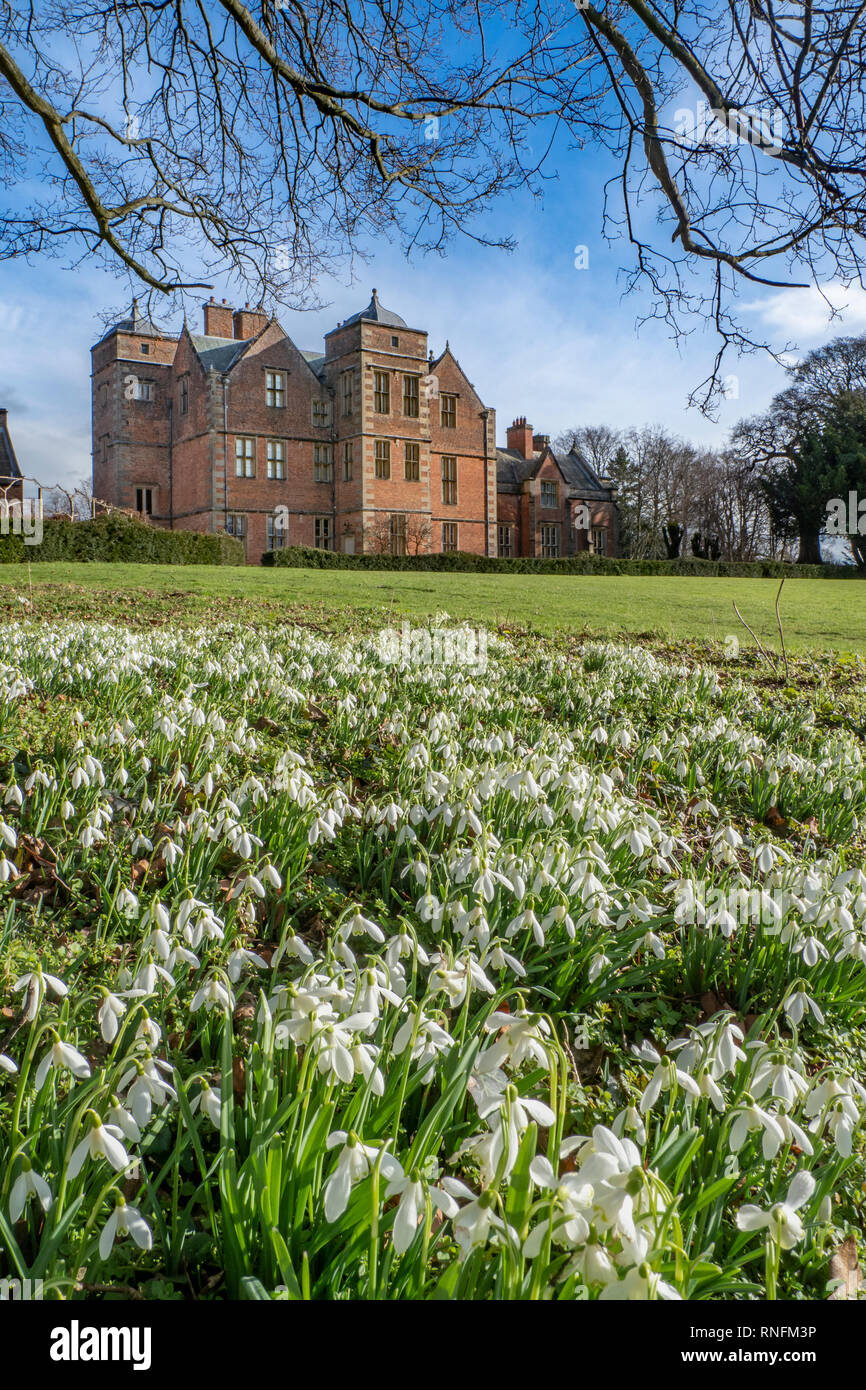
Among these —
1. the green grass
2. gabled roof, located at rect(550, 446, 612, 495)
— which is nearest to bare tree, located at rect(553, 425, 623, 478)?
gabled roof, located at rect(550, 446, 612, 495)

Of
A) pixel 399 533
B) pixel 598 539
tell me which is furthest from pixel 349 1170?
pixel 598 539

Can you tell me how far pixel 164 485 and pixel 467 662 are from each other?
123 feet

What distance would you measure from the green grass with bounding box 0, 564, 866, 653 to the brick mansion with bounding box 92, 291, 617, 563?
2015 cm

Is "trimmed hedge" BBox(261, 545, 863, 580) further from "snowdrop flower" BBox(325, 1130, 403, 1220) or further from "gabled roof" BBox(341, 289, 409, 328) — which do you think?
"snowdrop flower" BBox(325, 1130, 403, 1220)

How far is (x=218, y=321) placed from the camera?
40156mm

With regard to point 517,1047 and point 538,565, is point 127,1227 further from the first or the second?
point 538,565

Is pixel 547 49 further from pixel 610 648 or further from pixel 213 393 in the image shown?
pixel 213 393

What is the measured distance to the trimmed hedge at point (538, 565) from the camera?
28031 mm

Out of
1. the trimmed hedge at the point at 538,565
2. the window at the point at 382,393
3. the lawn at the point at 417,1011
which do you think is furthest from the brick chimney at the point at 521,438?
the lawn at the point at 417,1011

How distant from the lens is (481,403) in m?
43.2

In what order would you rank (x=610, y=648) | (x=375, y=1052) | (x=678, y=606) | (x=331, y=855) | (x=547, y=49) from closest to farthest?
(x=375, y=1052) → (x=331, y=855) → (x=547, y=49) → (x=610, y=648) → (x=678, y=606)

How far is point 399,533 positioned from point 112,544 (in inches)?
724

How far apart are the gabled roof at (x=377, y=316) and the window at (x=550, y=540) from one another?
48.0 feet

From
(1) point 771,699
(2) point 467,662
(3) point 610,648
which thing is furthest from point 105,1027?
(3) point 610,648
